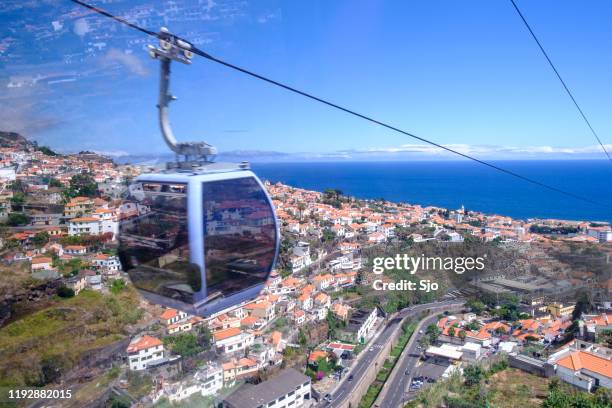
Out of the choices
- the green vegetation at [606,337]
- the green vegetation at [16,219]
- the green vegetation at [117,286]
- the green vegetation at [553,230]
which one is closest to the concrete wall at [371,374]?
the green vegetation at [606,337]

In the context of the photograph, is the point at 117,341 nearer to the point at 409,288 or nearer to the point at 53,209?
the point at 53,209

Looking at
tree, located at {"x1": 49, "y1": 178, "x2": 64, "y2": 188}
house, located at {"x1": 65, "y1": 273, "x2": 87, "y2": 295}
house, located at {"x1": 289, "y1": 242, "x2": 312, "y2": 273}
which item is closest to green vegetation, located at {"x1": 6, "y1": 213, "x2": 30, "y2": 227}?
tree, located at {"x1": 49, "y1": 178, "x2": 64, "y2": 188}

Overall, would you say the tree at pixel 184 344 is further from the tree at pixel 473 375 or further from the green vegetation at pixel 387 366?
the tree at pixel 473 375

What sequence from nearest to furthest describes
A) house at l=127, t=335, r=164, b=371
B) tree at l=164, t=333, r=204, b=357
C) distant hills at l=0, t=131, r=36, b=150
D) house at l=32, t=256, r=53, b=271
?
house at l=127, t=335, r=164, b=371 → tree at l=164, t=333, r=204, b=357 → house at l=32, t=256, r=53, b=271 → distant hills at l=0, t=131, r=36, b=150

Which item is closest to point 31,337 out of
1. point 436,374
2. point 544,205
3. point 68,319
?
point 68,319

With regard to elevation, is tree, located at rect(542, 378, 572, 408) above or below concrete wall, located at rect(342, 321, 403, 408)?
above

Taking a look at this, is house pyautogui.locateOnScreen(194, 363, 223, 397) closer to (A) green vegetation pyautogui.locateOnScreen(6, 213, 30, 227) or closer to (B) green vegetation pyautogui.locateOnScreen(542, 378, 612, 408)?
(B) green vegetation pyautogui.locateOnScreen(542, 378, 612, 408)

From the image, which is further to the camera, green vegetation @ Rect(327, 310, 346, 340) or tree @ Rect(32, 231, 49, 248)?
tree @ Rect(32, 231, 49, 248)
